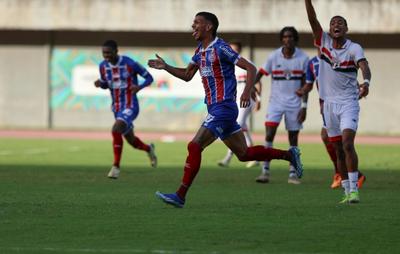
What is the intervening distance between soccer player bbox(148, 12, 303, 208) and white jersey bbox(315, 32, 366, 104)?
1407 mm

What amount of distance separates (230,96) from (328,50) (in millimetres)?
1550

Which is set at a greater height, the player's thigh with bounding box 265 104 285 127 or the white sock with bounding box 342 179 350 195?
the player's thigh with bounding box 265 104 285 127

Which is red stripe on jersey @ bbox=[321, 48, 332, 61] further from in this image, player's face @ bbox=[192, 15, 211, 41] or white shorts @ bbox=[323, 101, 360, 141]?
player's face @ bbox=[192, 15, 211, 41]

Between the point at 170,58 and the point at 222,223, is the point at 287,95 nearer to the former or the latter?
the point at 222,223

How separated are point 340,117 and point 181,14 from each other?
1016 inches

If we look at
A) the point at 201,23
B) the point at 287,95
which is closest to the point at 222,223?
the point at 201,23

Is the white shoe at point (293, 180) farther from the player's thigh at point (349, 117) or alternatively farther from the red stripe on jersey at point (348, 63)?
the red stripe on jersey at point (348, 63)

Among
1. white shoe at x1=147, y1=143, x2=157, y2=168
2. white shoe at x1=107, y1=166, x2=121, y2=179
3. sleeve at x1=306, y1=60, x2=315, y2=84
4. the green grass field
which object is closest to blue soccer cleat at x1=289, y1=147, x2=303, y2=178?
the green grass field

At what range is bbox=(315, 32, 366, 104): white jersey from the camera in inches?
562

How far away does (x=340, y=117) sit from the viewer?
1448 cm

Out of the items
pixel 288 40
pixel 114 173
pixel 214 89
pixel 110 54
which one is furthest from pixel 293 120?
pixel 214 89

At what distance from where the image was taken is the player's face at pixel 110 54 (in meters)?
19.4

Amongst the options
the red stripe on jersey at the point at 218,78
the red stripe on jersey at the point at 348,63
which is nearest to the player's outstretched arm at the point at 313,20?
the red stripe on jersey at the point at 348,63

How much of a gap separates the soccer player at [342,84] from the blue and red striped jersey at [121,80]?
5.61 m
